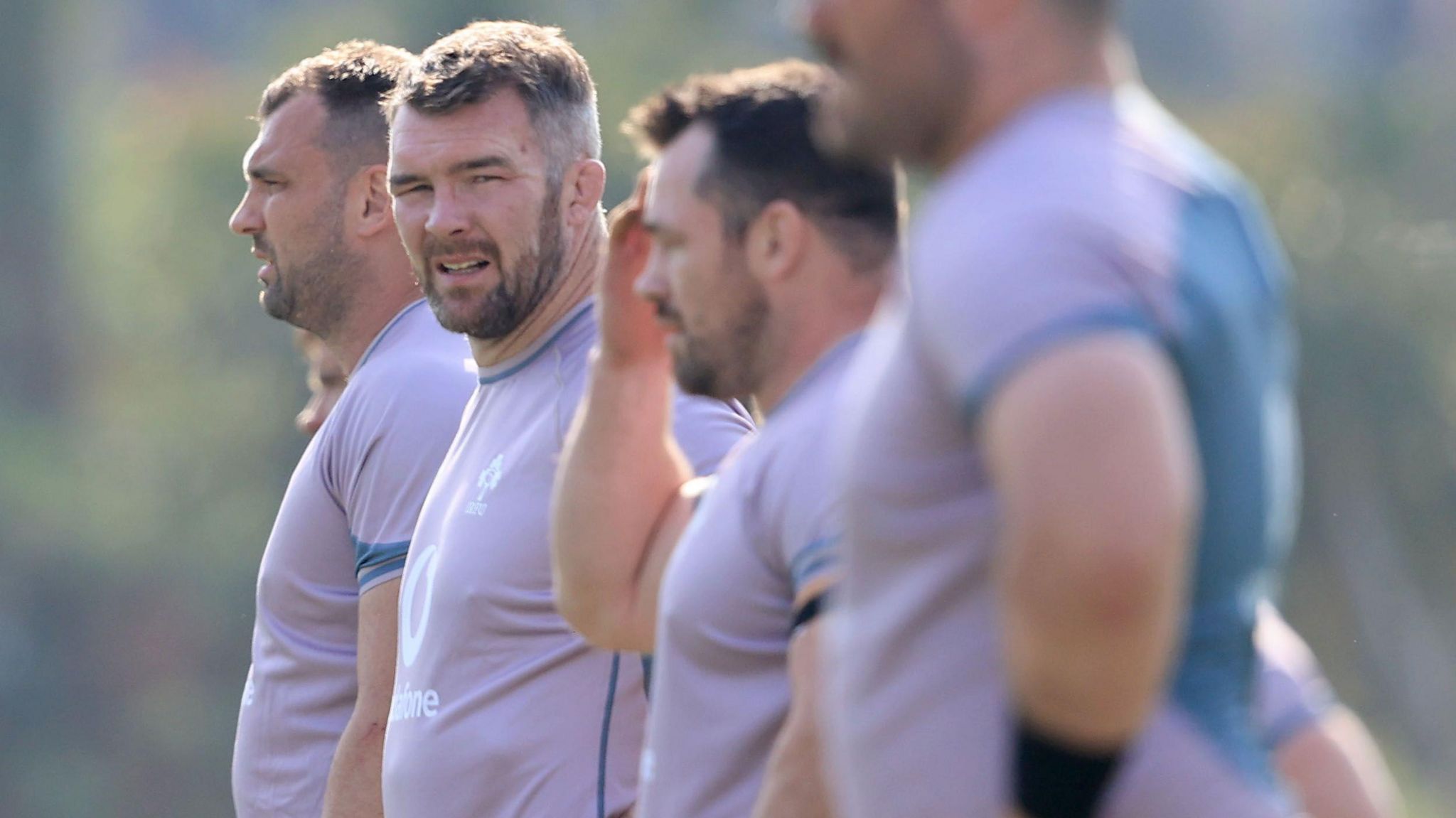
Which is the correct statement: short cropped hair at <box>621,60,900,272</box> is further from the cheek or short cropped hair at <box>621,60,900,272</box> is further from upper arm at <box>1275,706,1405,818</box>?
the cheek

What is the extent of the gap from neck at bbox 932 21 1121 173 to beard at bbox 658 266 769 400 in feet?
2.30

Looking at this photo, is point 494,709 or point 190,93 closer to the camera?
point 494,709

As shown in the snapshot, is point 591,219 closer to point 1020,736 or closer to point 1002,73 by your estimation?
point 1002,73

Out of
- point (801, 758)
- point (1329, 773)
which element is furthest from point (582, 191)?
point (1329, 773)

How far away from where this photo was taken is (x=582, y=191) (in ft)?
13.4

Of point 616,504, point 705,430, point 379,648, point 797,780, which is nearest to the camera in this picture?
point 797,780

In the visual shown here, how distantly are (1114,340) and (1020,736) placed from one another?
1.13ft

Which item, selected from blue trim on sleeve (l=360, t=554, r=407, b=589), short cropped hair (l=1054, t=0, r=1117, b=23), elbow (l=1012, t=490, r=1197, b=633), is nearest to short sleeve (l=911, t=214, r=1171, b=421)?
elbow (l=1012, t=490, r=1197, b=633)

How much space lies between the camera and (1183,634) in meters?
2.01

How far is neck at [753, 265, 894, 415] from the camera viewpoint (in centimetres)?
273

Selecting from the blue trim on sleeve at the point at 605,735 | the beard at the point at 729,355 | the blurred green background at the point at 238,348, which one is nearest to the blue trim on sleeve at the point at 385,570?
the blue trim on sleeve at the point at 605,735

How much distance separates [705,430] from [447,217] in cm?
88

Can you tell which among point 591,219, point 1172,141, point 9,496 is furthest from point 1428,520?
point 1172,141

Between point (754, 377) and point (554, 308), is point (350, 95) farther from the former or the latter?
point (754, 377)
